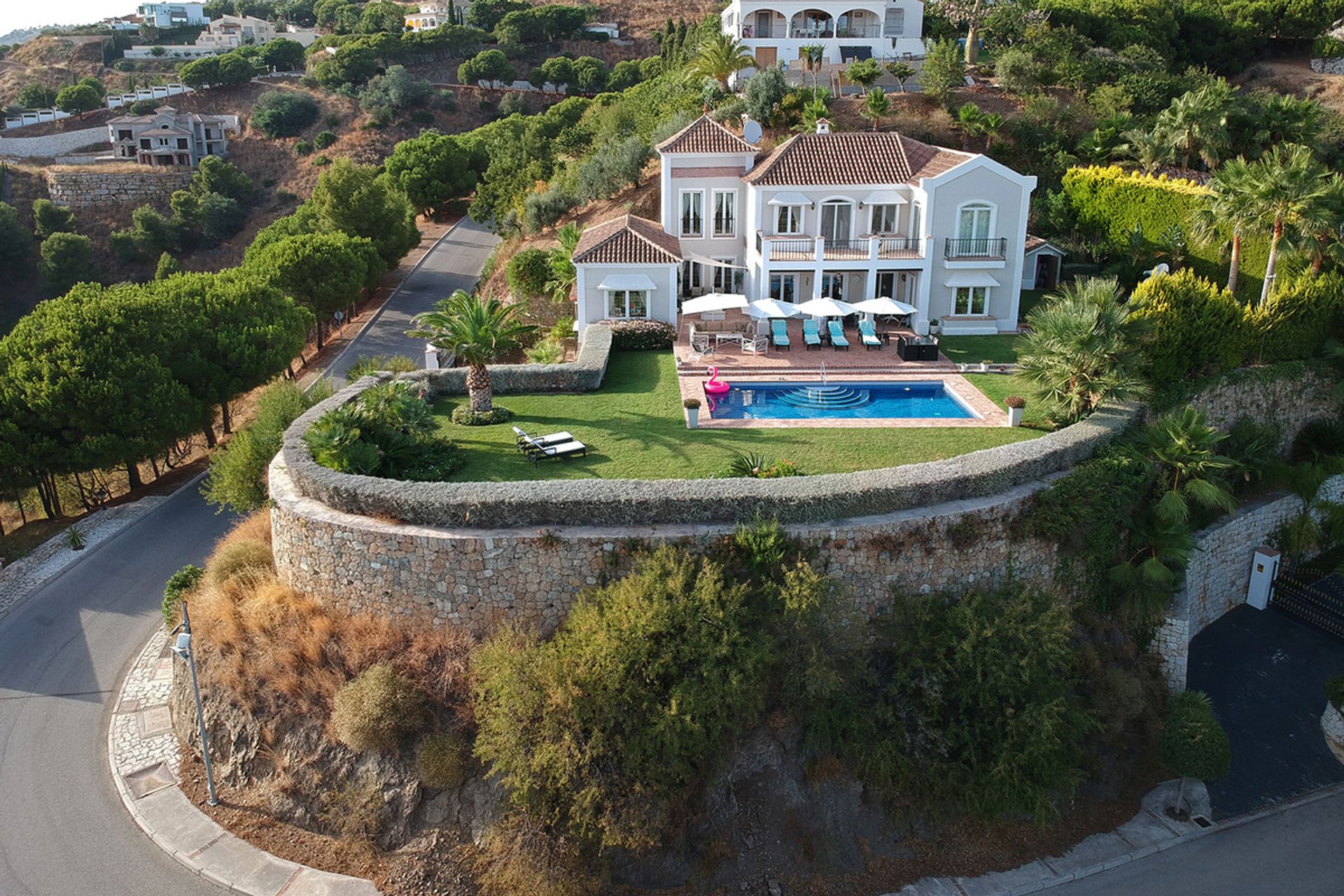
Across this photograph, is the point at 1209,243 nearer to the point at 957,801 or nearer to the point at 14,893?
the point at 957,801

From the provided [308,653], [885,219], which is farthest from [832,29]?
[308,653]

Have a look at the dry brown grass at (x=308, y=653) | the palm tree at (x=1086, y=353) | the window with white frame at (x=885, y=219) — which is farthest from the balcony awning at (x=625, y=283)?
the dry brown grass at (x=308, y=653)

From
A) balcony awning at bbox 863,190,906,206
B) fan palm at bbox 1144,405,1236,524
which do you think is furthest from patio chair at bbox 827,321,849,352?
fan palm at bbox 1144,405,1236,524

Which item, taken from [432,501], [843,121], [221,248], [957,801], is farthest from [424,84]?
[957,801]

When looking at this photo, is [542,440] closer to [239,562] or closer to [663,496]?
[663,496]

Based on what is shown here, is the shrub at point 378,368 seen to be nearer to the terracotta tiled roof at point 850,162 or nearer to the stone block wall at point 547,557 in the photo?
the stone block wall at point 547,557

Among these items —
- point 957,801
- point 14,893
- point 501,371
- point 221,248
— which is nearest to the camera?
point 14,893
